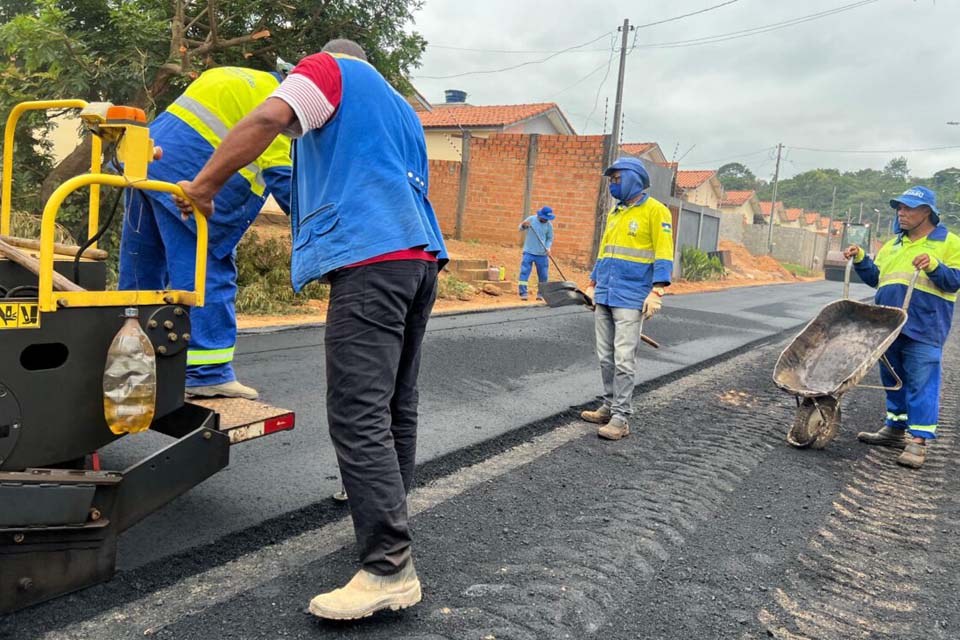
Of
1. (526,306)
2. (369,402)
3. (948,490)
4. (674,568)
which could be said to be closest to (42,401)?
(369,402)

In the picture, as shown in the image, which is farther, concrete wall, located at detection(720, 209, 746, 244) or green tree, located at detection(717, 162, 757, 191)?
green tree, located at detection(717, 162, 757, 191)

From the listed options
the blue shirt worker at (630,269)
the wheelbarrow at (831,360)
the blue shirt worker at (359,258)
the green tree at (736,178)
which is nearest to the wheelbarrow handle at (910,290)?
the wheelbarrow at (831,360)

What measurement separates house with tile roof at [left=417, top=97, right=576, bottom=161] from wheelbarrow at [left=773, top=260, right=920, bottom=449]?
21.6 metres

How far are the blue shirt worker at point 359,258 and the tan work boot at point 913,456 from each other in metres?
3.71

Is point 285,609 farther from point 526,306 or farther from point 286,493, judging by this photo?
point 526,306

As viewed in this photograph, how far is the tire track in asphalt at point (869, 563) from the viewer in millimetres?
2574

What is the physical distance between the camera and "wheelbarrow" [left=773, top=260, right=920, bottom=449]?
15.4ft

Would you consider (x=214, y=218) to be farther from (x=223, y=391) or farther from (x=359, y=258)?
(x=359, y=258)

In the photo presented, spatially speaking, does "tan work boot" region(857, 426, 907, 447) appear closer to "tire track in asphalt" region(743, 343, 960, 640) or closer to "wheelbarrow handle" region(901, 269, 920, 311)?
"tire track in asphalt" region(743, 343, 960, 640)

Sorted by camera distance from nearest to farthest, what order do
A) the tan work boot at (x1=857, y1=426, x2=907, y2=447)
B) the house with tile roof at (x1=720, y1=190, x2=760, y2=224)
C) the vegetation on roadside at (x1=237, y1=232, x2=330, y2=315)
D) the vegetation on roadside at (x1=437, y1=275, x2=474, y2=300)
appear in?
1. the tan work boot at (x1=857, y1=426, x2=907, y2=447)
2. the vegetation on roadside at (x1=237, y1=232, x2=330, y2=315)
3. the vegetation on roadside at (x1=437, y1=275, x2=474, y2=300)
4. the house with tile roof at (x1=720, y1=190, x2=760, y2=224)

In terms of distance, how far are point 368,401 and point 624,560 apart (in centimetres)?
133

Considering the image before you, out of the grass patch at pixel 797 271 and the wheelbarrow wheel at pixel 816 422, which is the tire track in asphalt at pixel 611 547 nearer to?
the wheelbarrow wheel at pixel 816 422

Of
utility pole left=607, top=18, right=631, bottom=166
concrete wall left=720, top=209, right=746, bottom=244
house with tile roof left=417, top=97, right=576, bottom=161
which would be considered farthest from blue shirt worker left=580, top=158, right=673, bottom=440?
concrete wall left=720, top=209, right=746, bottom=244

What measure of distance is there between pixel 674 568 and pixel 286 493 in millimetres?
1751
